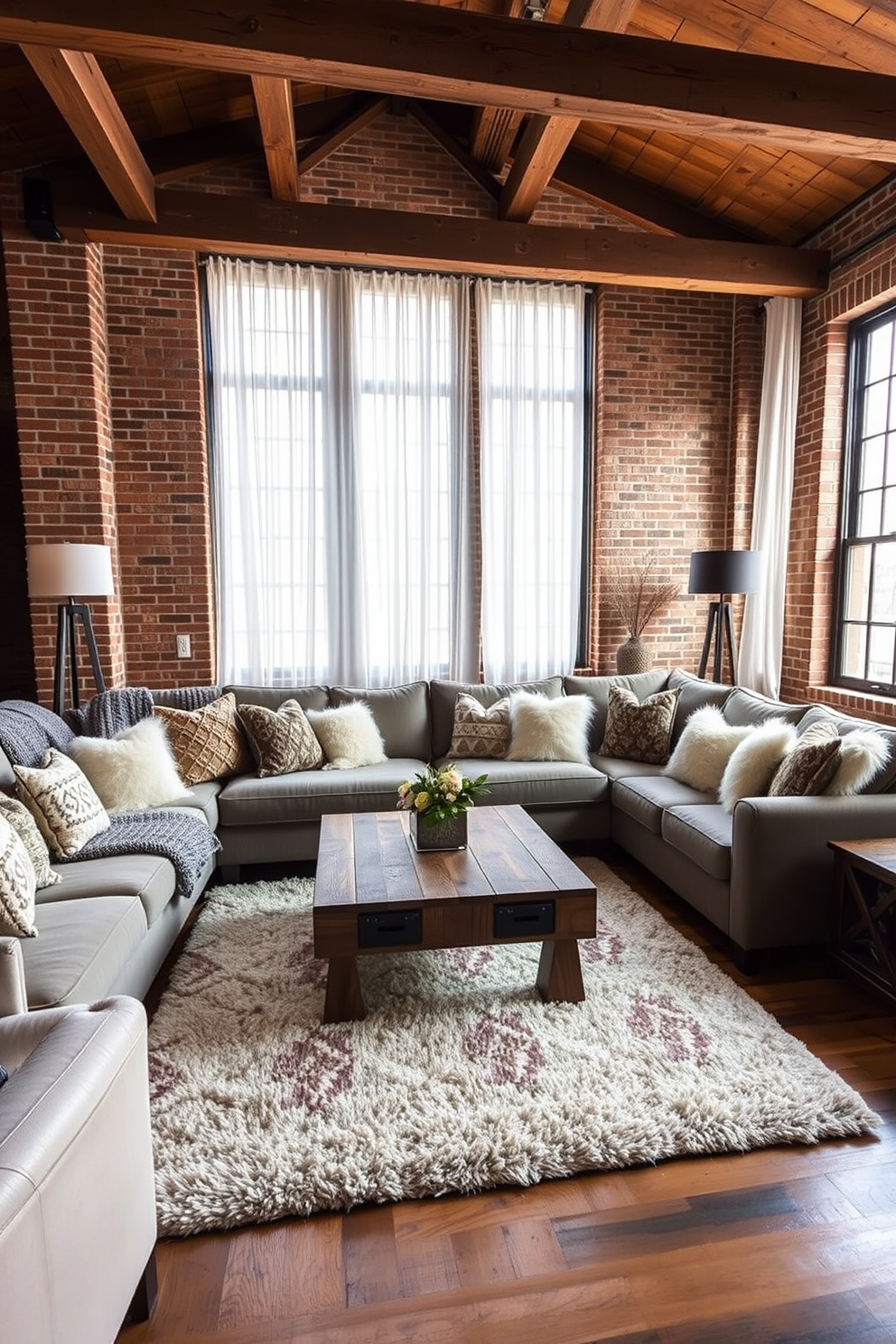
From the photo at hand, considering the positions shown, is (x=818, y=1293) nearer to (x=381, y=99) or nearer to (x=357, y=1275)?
(x=357, y=1275)

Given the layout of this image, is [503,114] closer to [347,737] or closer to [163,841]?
[347,737]

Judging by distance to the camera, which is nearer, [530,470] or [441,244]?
[441,244]

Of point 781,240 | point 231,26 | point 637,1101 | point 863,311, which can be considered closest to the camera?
point 637,1101

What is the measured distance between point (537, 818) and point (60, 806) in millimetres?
2120

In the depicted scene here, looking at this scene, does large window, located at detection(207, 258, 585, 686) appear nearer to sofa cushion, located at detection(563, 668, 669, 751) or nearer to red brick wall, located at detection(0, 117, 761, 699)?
red brick wall, located at detection(0, 117, 761, 699)

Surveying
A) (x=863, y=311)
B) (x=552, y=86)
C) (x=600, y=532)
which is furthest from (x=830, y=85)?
(x=600, y=532)

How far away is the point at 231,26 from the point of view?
7.89 feet

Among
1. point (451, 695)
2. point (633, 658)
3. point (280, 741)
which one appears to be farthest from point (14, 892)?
point (633, 658)

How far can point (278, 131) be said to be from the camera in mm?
3297

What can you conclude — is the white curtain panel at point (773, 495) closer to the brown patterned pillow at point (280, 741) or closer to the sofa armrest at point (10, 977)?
the brown patterned pillow at point (280, 741)

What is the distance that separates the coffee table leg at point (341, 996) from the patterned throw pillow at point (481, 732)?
1794 millimetres

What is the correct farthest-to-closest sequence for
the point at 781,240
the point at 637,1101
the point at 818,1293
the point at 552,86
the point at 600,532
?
1. the point at 600,532
2. the point at 781,240
3. the point at 552,86
4. the point at 637,1101
5. the point at 818,1293

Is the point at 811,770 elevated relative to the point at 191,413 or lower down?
lower down

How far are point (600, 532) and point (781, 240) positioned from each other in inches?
80.5
